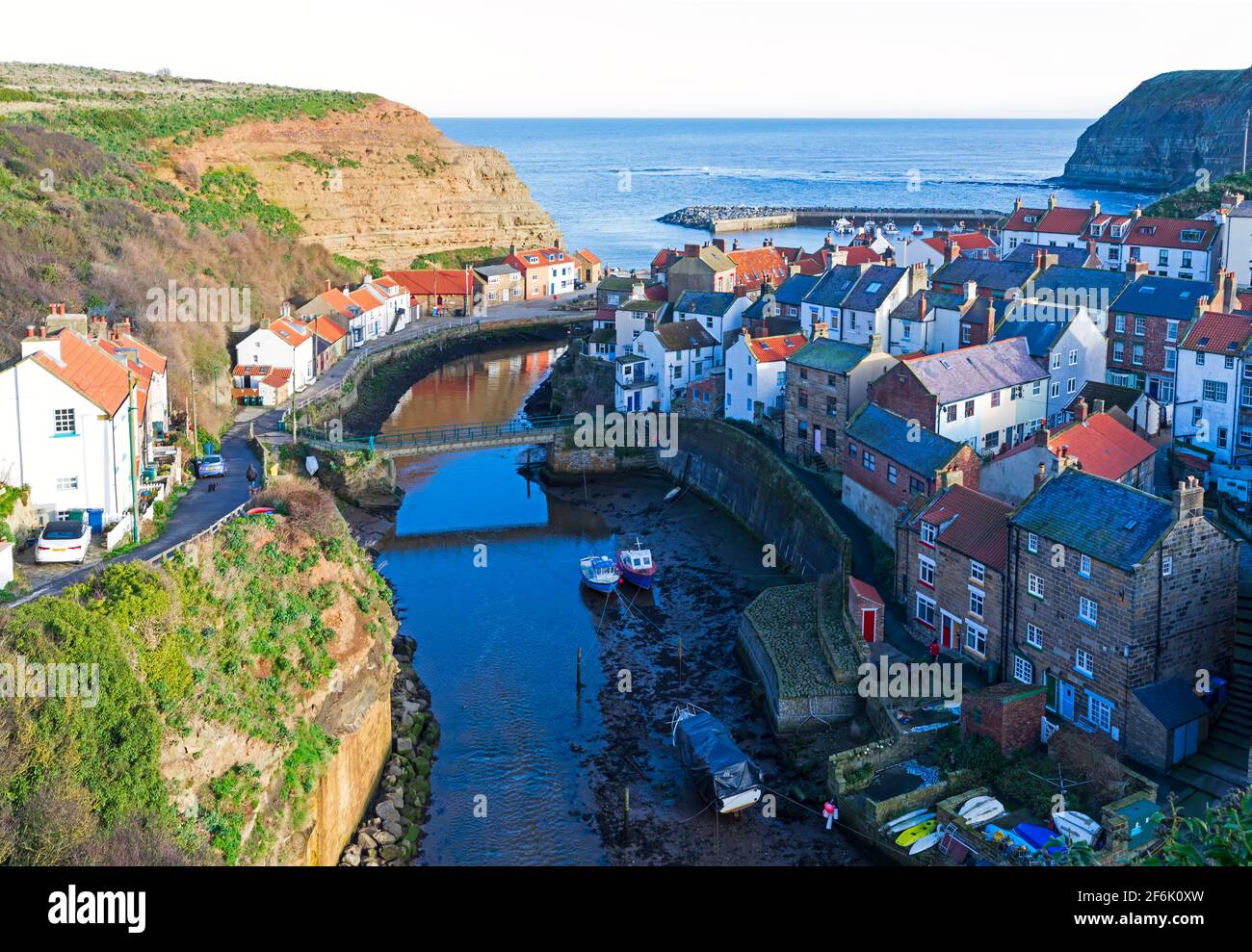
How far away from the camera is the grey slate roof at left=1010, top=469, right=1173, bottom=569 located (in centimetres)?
2805

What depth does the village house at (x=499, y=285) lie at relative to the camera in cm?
9206

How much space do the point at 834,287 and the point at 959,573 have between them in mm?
27410

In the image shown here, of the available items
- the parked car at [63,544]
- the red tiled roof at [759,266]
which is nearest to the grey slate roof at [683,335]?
the red tiled roof at [759,266]

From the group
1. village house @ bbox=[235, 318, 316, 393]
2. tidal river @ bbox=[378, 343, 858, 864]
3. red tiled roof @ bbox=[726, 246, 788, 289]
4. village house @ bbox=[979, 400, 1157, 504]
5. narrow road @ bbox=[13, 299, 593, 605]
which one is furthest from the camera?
red tiled roof @ bbox=[726, 246, 788, 289]

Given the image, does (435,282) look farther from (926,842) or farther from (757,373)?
(926,842)

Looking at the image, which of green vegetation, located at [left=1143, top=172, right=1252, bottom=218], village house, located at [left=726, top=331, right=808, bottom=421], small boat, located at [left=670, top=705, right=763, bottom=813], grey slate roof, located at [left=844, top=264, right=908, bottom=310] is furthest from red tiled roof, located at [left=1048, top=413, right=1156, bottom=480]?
green vegetation, located at [left=1143, top=172, right=1252, bottom=218]

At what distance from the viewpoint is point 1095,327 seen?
50125 millimetres

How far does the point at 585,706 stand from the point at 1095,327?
28.0 m

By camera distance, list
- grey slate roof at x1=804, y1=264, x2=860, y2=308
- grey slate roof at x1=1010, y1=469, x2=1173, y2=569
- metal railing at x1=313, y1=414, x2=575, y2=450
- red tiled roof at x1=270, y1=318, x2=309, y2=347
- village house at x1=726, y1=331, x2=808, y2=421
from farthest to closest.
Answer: red tiled roof at x1=270, y1=318, x2=309, y2=347 → grey slate roof at x1=804, y1=264, x2=860, y2=308 → metal railing at x1=313, y1=414, x2=575, y2=450 → village house at x1=726, y1=331, x2=808, y2=421 → grey slate roof at x1=1010, y1=469, x2=1173, y2=569

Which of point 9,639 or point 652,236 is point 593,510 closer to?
point 9,639

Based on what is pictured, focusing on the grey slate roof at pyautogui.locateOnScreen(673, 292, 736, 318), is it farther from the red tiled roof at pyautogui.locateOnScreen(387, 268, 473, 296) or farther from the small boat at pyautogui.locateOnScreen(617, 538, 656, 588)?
the red tiled roof at pyautogui.locateOnScreen(387, 268, 473, 296)

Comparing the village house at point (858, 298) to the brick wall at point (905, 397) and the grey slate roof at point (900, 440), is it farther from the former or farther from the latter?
the grey slate roof at point (900, 440)

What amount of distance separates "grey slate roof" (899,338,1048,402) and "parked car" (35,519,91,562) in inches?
1078
